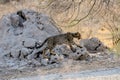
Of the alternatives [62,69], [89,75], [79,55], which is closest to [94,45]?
[79,55]

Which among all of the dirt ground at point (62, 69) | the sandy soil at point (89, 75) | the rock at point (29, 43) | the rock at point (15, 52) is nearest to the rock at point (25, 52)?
the rock at point (15, 52)

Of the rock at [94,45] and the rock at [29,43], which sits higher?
the rock at [29,43]

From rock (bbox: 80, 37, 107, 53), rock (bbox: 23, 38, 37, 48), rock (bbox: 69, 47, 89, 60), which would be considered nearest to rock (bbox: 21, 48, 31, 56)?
rock (bbox: 23, 38, 37, 48)

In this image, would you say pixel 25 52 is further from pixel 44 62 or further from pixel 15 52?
pixel 44 62

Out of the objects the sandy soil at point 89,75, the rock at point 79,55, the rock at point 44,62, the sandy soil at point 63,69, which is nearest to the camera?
the sandy soil at point 89,75

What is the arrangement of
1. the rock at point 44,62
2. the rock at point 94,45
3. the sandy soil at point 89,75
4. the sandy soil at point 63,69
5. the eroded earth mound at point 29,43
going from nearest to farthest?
the sandy soil at point 89,75 < the sandy soil at point 63,69 < the rock at point 44,62 < the eroded earth mound at point 29,43 < the rock at point 94,45

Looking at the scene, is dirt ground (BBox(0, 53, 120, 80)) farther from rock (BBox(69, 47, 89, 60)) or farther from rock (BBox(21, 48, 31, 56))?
rock (BBox(21, 48, 31, 56))

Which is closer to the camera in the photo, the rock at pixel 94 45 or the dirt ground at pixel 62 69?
the dirt ground at pixel 62 69

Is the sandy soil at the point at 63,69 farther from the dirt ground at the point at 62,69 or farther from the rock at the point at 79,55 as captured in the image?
the rock at the point at 79,55

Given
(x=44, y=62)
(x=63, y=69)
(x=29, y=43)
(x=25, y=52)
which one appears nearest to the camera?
(x=63, y=69)

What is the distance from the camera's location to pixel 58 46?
55.6ft

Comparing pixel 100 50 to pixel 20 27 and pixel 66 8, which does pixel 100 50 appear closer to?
pixel 20 27

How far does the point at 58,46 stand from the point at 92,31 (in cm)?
937

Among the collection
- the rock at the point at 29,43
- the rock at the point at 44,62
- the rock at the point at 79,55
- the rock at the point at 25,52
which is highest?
the rock at the point at 29,43
